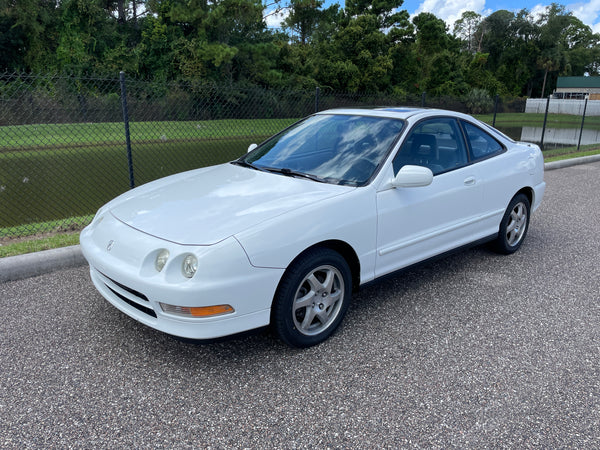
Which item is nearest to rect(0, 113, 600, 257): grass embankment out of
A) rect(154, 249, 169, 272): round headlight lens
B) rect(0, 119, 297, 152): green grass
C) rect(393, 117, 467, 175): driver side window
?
rect(0, 119, 297, 152): green grass

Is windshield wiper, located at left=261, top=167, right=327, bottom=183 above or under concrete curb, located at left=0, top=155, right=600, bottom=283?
above

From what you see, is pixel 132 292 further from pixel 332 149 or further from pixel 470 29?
pixel 470 29

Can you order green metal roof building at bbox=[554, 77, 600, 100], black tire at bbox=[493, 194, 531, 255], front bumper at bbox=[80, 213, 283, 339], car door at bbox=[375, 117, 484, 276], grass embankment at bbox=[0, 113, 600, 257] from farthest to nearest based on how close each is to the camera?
green metal roof building at bbox=[554, 77, 600, 100] < grass embankment at bbox=[0, 113, 600, 257] < black tire at bbox=[493, 194, 531, 255] < car door at bbox=[375, 117, 484, 276] < front bumper at bbox=[80, 213, 283, 339]

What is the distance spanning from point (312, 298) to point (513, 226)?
Result: 114 inches

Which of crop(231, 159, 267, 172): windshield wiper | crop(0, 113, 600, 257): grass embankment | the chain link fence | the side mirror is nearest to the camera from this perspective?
the side mirror

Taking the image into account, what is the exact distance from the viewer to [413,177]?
3.39 meters

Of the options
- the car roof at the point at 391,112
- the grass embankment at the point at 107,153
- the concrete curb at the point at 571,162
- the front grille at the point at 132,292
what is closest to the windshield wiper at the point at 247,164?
the car roof at the point at 391,112

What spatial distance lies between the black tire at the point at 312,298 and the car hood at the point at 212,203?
1.26 ft

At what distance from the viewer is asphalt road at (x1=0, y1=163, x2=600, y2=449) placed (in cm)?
242

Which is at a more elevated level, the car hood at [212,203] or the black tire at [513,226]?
the car hood at [212,203]

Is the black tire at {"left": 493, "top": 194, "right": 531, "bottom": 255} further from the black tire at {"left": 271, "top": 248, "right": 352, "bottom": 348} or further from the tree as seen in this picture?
the tree

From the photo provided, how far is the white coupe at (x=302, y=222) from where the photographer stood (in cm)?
272

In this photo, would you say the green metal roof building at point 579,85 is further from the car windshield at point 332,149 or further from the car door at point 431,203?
the car windshield at point 332,149

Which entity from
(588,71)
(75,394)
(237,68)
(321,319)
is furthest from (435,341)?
(588,71)
